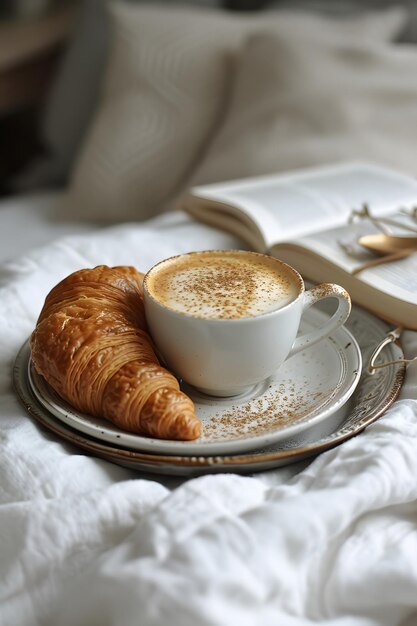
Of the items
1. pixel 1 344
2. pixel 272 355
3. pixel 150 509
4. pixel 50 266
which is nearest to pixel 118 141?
pixel 50 266

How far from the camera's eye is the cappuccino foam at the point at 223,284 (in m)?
0.56

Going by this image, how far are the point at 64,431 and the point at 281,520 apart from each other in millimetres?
193

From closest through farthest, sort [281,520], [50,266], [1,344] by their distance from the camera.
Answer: [281,520] → [1,344] → [50,266]

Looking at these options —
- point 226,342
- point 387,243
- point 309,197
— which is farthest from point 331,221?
point 226,342

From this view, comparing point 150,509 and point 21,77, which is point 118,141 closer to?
point 21,77

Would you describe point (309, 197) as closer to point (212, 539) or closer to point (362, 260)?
point (362, 260)

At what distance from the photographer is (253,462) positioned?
0.50m

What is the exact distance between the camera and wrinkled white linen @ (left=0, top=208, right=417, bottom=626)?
40 centimetres

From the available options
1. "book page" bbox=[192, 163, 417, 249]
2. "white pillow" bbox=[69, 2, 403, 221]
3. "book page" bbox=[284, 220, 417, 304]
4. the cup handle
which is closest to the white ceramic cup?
the cup handle

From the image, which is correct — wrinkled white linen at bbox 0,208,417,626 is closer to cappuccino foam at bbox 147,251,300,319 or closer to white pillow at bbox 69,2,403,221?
cappuccino foam at bbox 147,251,300,319

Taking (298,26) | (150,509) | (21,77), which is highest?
(298,26)

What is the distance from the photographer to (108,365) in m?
0.54

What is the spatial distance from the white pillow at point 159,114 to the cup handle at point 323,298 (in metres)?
0.79

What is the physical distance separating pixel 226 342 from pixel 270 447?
0.09 meters
